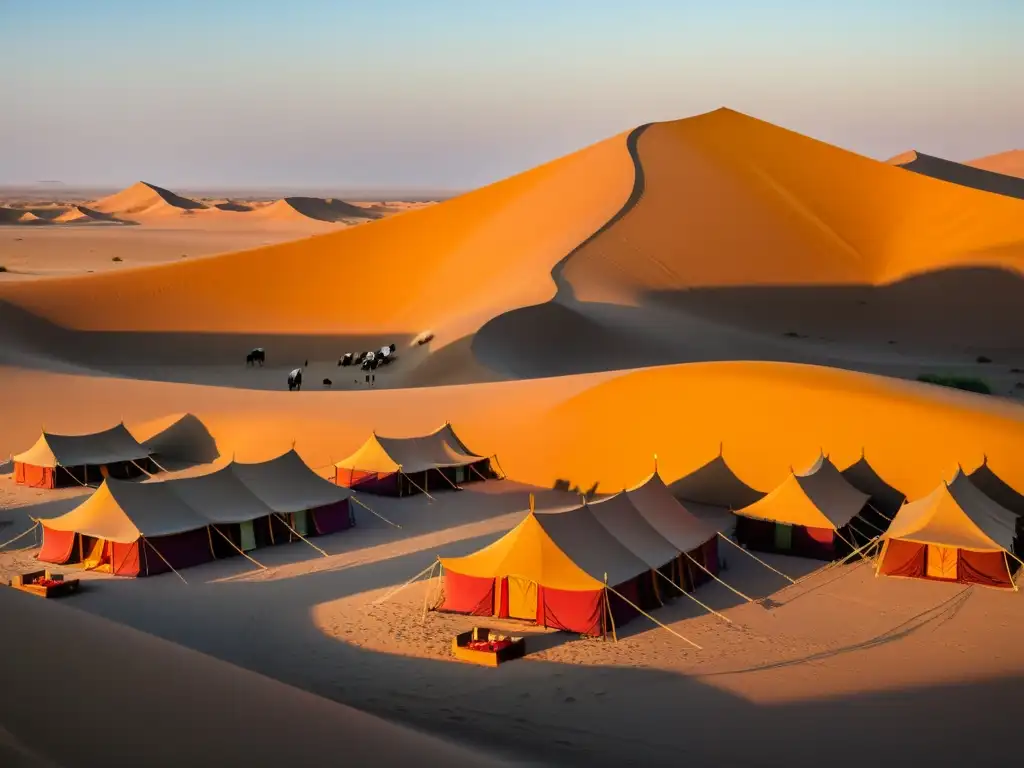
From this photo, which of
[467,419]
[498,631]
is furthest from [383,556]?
[467,419]

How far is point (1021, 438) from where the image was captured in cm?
2575

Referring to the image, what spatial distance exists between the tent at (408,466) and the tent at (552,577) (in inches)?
368

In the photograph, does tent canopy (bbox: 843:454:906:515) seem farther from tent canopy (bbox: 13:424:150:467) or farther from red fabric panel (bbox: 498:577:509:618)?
tent canopy (bbox: 13:424:150:467)

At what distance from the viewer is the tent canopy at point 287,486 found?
83.1 feet

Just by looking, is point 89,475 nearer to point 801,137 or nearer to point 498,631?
point 498,631

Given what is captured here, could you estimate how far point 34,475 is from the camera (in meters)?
30.4

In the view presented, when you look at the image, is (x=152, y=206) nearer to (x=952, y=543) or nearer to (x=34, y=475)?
(x=34, y=475)

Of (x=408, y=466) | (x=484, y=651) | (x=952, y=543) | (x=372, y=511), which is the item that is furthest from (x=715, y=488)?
(x=484, y=651)

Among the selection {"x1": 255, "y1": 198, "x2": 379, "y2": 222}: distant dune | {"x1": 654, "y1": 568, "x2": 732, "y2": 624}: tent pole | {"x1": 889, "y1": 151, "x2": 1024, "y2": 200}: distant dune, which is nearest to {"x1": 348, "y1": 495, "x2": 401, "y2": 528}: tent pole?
{"x1": 654, "y1": 568, "x2": 732, "y2": 624}: tent pole

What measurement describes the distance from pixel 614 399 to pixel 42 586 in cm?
1541

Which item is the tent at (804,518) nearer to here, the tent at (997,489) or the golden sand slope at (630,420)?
the golden sand slope at (630,420)

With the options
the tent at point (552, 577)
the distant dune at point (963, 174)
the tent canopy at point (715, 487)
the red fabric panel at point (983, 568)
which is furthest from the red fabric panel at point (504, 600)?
the distant dune at point (963, 174)

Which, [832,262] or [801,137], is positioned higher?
[801,137]

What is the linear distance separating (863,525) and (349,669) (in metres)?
12.3
